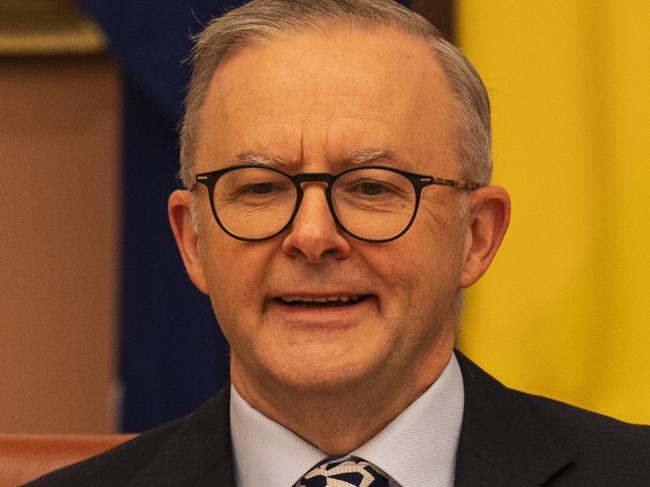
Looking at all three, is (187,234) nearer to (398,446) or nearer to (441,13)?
(398,446)

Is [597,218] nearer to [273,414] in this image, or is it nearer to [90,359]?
[273,414]

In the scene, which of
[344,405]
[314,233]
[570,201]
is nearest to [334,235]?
[314,233]

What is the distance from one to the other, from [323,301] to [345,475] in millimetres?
226

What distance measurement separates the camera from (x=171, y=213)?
1.84 meters

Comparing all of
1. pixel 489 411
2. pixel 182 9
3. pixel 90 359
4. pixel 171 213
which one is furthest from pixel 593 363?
pixel 90 359

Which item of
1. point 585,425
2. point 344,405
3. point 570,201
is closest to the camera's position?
point 344,405

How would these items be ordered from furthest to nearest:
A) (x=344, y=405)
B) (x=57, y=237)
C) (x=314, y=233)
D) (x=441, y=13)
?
(x=57, y=237) < (x=441, y=13) < (x=344, y=405) < (x=314, y=233)

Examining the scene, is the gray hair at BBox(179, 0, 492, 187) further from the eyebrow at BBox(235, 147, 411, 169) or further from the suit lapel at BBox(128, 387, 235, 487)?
the suit lapel at BBox(128, 387, 235, 487)

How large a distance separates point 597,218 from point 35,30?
1.43 m

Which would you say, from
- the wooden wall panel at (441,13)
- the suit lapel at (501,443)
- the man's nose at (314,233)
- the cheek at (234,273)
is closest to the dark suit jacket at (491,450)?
the suit lapel at (501,443)

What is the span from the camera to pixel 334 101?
5.32 ft

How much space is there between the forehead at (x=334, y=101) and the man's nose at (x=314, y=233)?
2.1 inches

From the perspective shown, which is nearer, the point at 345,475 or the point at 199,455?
the point at 345,475

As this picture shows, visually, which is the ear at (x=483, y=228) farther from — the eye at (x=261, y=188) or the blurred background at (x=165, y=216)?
the blurred background at (x=165, y=216)
